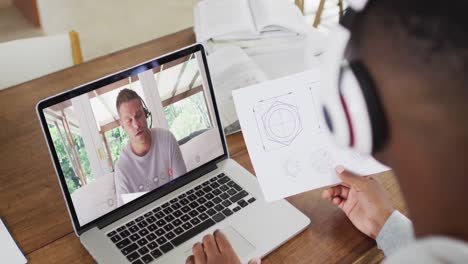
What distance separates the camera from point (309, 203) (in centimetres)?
95

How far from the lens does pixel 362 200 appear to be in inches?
35.6

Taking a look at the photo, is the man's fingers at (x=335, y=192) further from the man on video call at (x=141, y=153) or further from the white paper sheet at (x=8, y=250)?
the white paper sheet at (x=8, y=250)

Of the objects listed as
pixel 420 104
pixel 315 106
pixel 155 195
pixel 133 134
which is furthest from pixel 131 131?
pixel 420 104

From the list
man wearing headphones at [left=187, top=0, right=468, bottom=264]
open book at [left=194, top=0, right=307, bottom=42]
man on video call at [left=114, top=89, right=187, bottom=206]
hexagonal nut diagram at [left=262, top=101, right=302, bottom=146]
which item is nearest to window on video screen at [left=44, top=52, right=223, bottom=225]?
man on video call at [left=114, top=89, right=187, bottom=206]

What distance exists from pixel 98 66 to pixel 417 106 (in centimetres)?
107

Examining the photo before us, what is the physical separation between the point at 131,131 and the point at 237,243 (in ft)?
0.89

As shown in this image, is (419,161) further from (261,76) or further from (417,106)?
(261,76)

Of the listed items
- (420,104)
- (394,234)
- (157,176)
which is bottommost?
(394,234)

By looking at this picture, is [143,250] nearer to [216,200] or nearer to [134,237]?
[134,237]

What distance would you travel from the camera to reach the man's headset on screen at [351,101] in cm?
44

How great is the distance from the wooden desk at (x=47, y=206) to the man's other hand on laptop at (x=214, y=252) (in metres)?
0.06

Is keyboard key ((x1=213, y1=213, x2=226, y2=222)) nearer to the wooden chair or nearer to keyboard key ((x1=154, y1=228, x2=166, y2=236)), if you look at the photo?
keyboard key ((x1=154, y1=228, x2=166, y2=236))

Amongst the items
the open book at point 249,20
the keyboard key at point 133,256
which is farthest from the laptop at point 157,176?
the open book at point 249,20

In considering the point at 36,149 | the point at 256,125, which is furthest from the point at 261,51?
the point at 36,149
